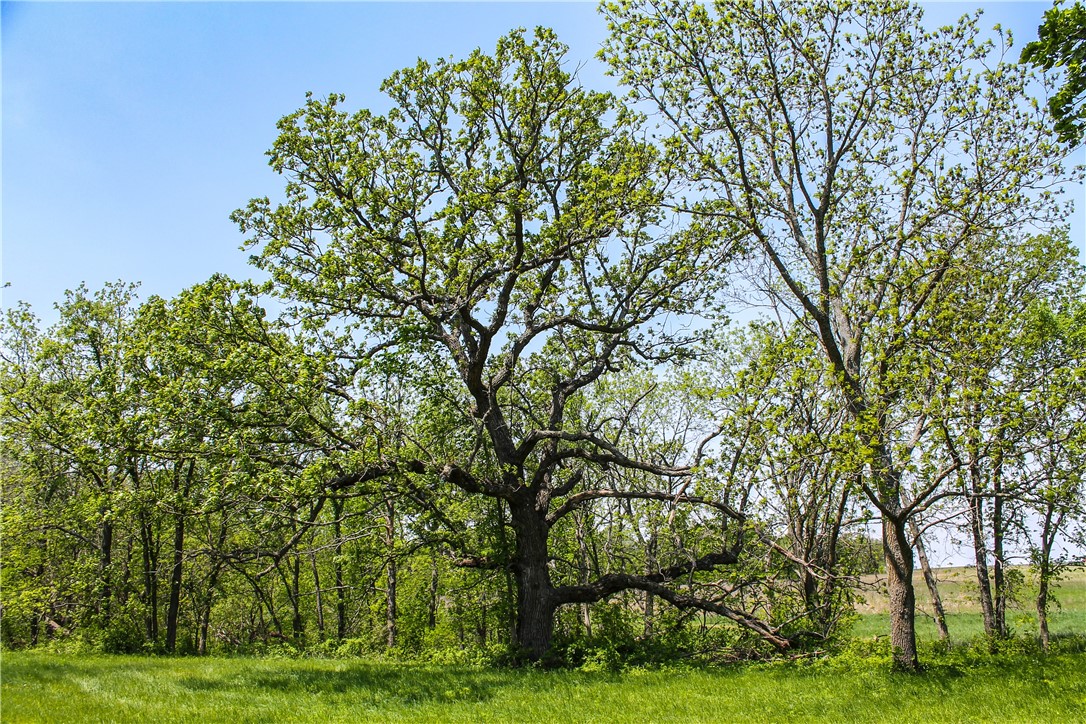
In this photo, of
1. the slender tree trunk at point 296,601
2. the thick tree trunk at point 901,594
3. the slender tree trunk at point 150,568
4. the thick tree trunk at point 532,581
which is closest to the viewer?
the thick tree trunk at point 901,594

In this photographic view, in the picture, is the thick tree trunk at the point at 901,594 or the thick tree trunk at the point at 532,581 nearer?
the thick tree trunk at the point at 901,594

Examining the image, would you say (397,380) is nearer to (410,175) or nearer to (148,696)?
(410,175)

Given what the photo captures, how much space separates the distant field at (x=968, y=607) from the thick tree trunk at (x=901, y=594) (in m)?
0.30

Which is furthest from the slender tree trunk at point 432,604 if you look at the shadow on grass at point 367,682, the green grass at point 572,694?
the green grass at point 572,694

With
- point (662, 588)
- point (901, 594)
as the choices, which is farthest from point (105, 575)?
point (901, 594)

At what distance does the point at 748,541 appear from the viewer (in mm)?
19859

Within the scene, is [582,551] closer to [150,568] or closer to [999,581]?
[999,581]

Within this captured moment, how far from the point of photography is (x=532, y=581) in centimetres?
1922

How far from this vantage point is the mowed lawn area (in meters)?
10.6

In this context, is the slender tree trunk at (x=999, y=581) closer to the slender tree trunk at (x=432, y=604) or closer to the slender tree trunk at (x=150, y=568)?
the slender tree trunk at (x=432, y=604)

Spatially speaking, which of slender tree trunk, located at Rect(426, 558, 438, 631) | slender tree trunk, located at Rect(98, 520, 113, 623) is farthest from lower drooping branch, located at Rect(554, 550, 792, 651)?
slender tree trunk, located at Rect(98, 520, 113, 623)

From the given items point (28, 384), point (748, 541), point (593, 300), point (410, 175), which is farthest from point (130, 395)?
point (748, 541)

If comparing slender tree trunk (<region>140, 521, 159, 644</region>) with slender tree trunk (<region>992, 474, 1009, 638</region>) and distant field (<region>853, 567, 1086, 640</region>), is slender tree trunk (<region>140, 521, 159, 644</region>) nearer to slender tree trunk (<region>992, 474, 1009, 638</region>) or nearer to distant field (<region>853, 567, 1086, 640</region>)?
distant field (<region>853, 567, 1086, 640</region>)

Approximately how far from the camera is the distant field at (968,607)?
20.8 metres
